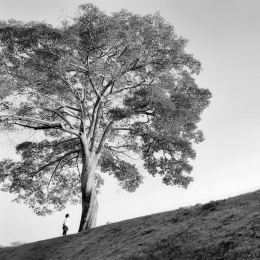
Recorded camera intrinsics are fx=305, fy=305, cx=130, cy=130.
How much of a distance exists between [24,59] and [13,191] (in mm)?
10484

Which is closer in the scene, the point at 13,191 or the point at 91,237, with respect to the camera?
the point at 91,237

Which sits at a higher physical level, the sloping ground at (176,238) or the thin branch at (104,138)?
the thin branch at (104,138)

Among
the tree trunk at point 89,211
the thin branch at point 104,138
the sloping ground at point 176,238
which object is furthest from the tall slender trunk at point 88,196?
the sloping ground at point 176,238

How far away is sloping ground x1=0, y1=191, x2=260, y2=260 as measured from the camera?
8273mm

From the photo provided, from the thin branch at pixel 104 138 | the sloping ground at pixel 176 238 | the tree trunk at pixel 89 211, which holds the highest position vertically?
the thin branch at pixel 104 138

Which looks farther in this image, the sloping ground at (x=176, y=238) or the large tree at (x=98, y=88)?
the large tree at (x=98, y=88)

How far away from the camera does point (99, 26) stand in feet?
61.4

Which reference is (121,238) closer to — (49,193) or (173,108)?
(173,108)

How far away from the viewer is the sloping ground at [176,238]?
27.1 feet

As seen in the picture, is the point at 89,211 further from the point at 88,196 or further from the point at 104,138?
the point at 104,138

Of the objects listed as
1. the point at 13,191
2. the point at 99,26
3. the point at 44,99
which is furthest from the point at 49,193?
the point at 99,26

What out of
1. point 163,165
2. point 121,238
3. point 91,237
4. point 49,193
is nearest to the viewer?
point 121,238

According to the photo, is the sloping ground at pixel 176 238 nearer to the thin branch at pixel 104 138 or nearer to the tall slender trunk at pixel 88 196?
the tall slender trunk at pixel 88 196

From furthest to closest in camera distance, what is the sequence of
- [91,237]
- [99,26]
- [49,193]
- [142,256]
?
[49,193]
[99,26]
[91,237]
[142,256]
